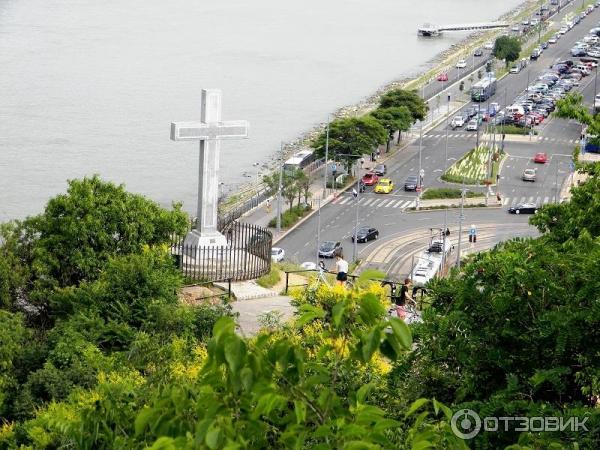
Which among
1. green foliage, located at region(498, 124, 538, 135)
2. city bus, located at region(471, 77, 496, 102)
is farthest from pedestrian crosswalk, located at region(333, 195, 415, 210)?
city bus, located at region(471, 77, 496, 102)

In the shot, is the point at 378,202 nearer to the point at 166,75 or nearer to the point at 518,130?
the point at 518,130

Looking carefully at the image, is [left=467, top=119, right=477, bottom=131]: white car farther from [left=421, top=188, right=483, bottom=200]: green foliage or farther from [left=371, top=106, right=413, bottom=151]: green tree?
[left=421, top=188, right=483, bottom=200]: green foliage

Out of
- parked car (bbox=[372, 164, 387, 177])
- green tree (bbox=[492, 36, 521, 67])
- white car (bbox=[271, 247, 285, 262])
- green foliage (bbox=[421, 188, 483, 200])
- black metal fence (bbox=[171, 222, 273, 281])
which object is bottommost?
white car (bbox=[271, 247, 285, 262])

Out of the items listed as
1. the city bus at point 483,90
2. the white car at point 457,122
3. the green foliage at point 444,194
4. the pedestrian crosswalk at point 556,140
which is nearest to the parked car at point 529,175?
the green foliage at point 444,194

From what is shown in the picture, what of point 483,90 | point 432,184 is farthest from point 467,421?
point 483,90

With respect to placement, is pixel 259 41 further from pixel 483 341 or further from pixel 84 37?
pixel 483 341

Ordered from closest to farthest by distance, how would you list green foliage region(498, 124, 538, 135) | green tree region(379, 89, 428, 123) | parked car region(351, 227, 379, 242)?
parked car region(351, 227, 379, 242) < green tree region(379, 89, 428, 123) < green foliage region(498, 124, 538, 135)
